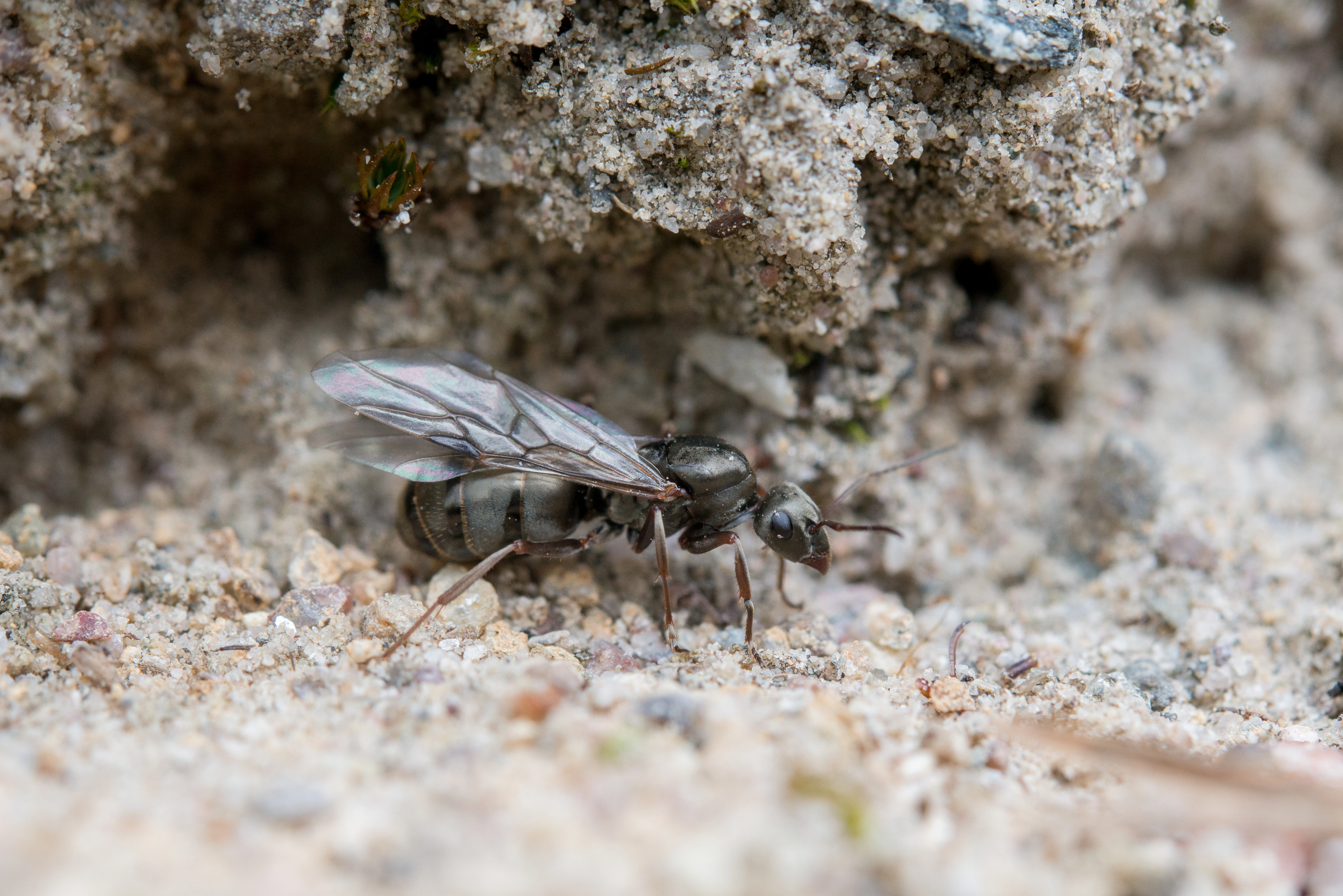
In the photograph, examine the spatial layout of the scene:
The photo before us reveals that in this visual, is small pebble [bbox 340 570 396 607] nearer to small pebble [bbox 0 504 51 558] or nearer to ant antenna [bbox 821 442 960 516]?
small pebble [bbox 0 504 51 558]

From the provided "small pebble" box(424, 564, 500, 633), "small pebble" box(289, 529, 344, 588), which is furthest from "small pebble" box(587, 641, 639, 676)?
"small pebble" box(289, 529, 344, 588)

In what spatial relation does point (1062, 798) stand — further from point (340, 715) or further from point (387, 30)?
point (387, 30)

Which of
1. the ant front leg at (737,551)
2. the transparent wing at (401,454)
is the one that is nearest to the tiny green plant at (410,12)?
the transparent wing at (401,454)

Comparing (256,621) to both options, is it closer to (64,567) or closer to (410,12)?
(64,567)

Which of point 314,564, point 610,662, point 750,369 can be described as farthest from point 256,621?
point 750,369

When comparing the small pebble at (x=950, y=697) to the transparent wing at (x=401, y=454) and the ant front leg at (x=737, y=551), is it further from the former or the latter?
the transparent wing at (x=401, y=454)

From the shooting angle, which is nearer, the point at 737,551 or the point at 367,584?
the point at 367,584
